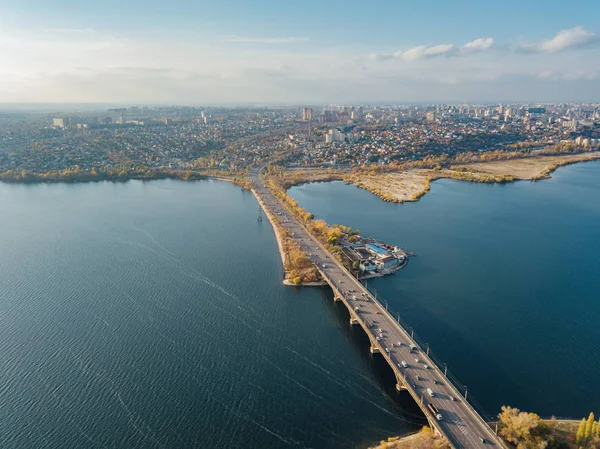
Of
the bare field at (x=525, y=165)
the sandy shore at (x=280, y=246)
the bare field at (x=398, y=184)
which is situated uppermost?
the bare field at (x=525, y=165)

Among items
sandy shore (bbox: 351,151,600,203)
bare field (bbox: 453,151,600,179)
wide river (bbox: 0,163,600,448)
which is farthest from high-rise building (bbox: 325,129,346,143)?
wide river (bbox: 0,163,600,448)

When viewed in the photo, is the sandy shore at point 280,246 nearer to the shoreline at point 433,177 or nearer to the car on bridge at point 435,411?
the car on bridge at point 435,411

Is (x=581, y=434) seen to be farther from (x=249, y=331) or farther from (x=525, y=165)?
(x=525, y=165)

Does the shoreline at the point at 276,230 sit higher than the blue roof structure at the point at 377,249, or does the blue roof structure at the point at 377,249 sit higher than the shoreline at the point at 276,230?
the blue roof structure at the point at 377,249

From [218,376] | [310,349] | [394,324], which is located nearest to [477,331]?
[394,324]

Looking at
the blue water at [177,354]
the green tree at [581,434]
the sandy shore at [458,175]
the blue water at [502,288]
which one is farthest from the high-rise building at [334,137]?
the green tree at [581,434]
